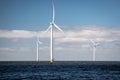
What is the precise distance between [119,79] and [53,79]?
15.3 meters

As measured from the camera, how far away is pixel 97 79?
8644cm

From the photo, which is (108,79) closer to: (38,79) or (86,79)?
(86,79)

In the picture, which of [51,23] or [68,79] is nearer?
[68,79]

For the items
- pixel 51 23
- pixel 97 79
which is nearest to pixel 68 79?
pixel 97 79

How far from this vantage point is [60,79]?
8606cm

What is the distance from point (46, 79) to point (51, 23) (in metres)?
87.4

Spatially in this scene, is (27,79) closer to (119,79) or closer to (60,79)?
(60,79)

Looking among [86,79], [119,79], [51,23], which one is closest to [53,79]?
[86,79]

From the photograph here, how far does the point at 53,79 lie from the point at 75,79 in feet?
16.7

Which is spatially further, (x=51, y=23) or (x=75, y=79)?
(x=51, y=23)

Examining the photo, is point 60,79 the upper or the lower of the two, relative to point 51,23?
lower

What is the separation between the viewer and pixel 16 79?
3342 inches

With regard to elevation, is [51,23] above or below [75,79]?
above

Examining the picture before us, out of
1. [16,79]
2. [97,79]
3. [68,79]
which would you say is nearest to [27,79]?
[16,79]
